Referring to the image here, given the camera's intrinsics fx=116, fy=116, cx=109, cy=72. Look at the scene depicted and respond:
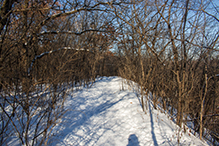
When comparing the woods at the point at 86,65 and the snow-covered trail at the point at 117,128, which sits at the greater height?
the woods at the point at 86,65

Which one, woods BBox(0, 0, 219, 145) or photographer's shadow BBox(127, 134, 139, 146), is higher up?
woods BBox(0, 0, 219, 145)

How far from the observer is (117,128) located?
3.34 meters

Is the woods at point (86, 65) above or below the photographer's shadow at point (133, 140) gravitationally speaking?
above

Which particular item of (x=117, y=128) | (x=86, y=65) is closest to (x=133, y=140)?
(x=117, y=128)

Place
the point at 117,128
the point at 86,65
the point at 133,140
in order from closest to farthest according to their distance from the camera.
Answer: the point at 133,140 → the point at 117,128 → the point at 86,65

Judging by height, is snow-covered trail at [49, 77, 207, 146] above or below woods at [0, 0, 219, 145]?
below

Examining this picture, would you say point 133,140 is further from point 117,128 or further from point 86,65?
point 86,65

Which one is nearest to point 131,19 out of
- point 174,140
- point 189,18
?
point 189,18

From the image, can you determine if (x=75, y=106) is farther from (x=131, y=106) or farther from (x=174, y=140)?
(x=174, y=140)

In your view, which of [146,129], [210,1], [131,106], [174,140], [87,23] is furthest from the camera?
[87,23]

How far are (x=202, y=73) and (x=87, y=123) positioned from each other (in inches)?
190

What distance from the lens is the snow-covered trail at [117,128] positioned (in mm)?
2758

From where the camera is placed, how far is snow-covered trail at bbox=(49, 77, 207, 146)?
9.05ft

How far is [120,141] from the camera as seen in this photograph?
2865 mm
